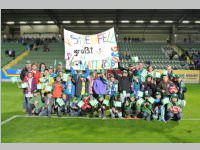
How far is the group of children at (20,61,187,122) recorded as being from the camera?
32.8 ft

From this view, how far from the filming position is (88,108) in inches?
413

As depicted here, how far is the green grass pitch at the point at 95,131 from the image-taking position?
7809 mm

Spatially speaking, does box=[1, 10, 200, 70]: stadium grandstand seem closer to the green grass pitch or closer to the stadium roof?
the stadium roof

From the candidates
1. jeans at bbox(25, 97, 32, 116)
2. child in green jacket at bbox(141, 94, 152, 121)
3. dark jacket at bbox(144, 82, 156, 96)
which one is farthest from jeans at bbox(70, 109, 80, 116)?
dark jacket at bbox(144, 82, 156, 96)

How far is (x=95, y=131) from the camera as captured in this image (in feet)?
28.2

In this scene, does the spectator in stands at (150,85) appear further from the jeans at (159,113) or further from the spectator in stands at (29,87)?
the spectator in stands at (29,87)

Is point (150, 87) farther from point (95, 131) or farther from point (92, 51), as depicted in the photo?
point (95, 131)

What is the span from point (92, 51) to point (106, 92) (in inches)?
55.4

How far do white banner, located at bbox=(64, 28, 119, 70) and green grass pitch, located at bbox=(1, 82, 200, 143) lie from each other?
74.7 inches

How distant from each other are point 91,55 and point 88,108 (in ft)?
5.55

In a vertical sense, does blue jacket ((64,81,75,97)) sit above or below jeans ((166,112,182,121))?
above

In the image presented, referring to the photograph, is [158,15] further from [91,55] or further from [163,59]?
[91,55]

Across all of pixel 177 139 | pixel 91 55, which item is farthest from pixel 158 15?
pixel 177 139

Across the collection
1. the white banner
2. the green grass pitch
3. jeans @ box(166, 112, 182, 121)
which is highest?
the white banner
